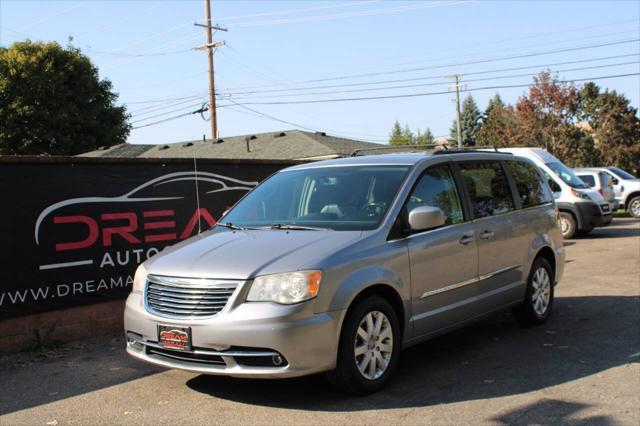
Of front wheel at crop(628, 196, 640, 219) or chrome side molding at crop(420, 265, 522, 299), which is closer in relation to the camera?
chrome side molding at crop(420, 265, 522, 299)

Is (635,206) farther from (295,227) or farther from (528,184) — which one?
(295,227)

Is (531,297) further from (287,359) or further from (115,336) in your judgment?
(115,336)

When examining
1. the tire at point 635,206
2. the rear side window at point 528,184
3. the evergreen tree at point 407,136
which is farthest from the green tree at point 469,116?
the rear side window at point 528,184

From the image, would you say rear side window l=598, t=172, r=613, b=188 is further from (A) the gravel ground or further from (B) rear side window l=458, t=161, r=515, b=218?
(B) rear side window l=458, t=161, r=515, b=218

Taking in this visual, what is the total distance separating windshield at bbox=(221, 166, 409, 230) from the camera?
5528 mm

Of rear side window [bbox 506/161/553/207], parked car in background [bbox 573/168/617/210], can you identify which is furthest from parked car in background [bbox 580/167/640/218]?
rear side window [bbox 506/161/553/207]

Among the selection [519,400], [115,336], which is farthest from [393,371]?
[115,336]

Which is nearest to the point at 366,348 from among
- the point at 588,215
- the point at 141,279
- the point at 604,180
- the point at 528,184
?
the point at 141,279

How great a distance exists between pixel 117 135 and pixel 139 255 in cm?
3501

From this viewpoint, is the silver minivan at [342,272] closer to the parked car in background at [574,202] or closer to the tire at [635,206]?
the parked car in background at [574,202]

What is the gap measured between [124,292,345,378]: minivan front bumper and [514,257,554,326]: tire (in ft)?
10.6

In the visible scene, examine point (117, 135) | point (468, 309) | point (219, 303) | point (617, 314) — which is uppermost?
point (117, 135)

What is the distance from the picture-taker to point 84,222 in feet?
24.4

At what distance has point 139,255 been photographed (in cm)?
798
